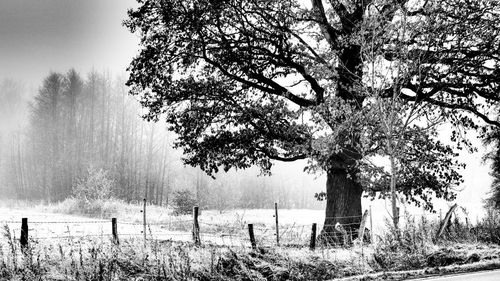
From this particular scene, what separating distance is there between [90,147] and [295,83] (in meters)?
48.9

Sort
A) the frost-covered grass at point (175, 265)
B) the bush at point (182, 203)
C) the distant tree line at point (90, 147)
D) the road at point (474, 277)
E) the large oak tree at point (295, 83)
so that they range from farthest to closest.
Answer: the distant tree line at point (90, 147), the bush at point (182, 203), the large oak tree at point (295, 83), the road at point (474, 277), the frost-covered grass at point (175, 265)

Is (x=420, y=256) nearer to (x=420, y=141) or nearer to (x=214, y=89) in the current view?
(x=420, y=141)

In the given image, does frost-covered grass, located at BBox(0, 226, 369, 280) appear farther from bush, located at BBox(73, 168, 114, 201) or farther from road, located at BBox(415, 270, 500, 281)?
bush, located at BBox(73, 168, 114, 201)

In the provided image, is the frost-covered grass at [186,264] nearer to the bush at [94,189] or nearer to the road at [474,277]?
the road at [474,277]

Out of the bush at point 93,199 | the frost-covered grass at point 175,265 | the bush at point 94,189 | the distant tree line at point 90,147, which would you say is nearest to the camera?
the frost-covered grass at point 175,265

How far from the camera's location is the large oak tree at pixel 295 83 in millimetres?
15031

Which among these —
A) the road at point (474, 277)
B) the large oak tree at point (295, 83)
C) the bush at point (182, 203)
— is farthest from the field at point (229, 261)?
the bush at point (182, 203)

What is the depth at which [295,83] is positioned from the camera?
18594mm

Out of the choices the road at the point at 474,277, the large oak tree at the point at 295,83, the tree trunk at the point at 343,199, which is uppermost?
the large oak tree at the point at 295,83

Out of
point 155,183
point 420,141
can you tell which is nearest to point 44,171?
point 155,183

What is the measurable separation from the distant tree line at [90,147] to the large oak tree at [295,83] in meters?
41.3

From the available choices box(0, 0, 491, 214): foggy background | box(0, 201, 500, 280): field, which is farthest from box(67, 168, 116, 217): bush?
box(0, 201, 500, 280): field

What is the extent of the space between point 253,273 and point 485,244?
6289mm

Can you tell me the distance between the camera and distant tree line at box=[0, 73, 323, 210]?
6097 cm
